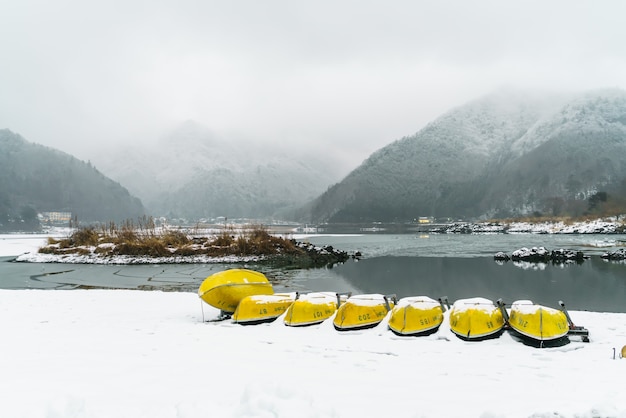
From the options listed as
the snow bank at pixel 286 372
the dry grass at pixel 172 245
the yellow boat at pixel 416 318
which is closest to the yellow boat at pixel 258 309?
the snow bank at pixel 286 372

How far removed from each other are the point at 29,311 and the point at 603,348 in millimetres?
15544

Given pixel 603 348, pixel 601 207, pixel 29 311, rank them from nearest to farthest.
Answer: pixel 603 348, pixel 29 311, pixel 601 207

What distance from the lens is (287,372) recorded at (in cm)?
685

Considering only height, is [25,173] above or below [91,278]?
above

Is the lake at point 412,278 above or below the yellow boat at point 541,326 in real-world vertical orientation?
below

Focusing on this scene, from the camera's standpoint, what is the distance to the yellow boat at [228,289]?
1202 centimetres

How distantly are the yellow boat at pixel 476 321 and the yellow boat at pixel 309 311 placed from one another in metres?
3.22

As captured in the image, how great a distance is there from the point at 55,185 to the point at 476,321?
20397 cm

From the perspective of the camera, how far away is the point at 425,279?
2419cm

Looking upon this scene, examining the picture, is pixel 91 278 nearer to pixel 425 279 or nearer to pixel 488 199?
pixel 425 279

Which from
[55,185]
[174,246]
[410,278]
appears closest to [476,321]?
[410,278]

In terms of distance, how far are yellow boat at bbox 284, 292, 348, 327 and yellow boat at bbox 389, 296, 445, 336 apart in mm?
1782

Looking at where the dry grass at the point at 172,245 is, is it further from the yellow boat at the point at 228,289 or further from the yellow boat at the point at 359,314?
the yellow boat at the point at 359,314

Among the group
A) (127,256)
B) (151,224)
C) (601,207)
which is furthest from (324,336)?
(601,207)
